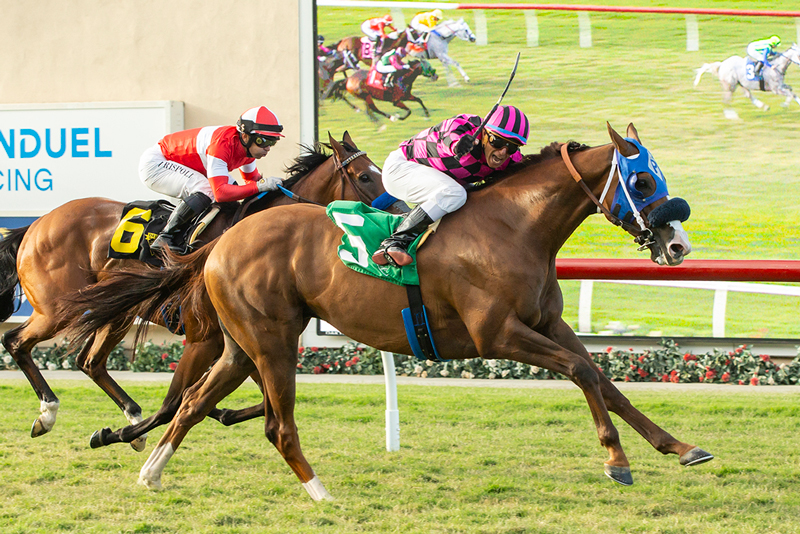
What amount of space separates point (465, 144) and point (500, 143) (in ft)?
0.50

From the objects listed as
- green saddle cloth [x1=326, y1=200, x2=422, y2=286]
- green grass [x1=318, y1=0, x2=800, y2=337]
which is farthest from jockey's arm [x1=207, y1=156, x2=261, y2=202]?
green grass [x1=318, y1=0, x2=800, y2=337]

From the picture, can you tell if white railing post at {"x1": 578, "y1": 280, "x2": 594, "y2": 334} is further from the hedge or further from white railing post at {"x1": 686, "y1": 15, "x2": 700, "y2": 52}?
white railing post at {"x1": 686, "y1": 15, "x2": 700, "y2": 52}

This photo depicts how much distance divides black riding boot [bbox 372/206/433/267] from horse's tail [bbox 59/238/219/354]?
1.00 m

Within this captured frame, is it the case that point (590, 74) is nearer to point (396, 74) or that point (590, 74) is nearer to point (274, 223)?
point (396, 74)

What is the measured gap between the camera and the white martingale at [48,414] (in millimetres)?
4879

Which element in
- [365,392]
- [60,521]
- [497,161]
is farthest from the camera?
[365,392]

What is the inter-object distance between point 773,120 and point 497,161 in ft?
17.0

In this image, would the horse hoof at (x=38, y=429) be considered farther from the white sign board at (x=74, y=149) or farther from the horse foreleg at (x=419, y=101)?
the horse foreleg at (x=419, y=101)

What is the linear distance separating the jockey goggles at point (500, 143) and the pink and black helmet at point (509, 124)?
0.03 m

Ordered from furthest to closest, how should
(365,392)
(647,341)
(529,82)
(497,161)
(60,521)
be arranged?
(529,82), (647,341), (365,392), (497,161), (60,521)

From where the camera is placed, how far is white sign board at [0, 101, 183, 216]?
833 centimetres

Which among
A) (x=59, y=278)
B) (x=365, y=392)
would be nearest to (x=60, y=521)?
(x=59, y=278)

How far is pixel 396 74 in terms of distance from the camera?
323 inches

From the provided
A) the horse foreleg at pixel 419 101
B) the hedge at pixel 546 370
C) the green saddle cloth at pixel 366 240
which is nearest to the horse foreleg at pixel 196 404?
the green saddle cloth at pixel 366 240
